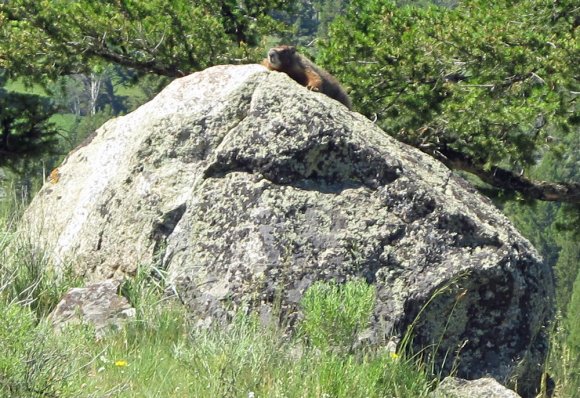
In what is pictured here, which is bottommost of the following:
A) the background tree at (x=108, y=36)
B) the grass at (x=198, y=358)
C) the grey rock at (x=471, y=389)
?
the grey rock at (x=471, y=389)

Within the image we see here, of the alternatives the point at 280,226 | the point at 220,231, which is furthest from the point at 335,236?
the point at 220,231

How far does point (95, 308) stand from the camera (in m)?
6.38

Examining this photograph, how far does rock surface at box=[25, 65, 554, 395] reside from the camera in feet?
21.6

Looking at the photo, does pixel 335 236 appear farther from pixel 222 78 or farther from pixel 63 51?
pixel 63 51

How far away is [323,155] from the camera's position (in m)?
7.05

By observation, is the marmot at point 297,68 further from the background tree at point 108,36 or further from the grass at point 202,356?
the background tree at point 108,36

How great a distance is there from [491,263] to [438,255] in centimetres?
36

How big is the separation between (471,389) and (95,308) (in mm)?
2455

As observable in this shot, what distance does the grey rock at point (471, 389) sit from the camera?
603cm

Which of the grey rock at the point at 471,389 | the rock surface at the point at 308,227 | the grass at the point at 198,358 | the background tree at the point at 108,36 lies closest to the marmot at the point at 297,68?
the rock surface at the point at 308,227

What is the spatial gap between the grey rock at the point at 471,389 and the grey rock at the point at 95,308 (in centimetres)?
201

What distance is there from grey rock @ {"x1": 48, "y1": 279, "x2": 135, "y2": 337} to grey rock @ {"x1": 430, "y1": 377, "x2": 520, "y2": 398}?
2.01 metres

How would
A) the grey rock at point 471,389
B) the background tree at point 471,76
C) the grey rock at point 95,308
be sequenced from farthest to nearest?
1. the background tree at point 471,76
2. the grey rock at point 95,308
3. the grey rock at point 471,389

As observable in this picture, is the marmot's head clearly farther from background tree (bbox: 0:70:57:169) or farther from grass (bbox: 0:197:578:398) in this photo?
background tree (bbox: 0:70:57:169)
